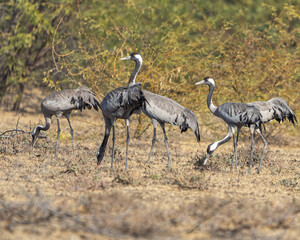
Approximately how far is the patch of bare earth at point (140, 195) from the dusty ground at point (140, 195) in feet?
0.03

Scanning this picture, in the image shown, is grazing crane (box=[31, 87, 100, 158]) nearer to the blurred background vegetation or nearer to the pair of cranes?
the blurred background vegetation

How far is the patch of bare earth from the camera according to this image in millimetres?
4797

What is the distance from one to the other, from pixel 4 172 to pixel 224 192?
137 inches

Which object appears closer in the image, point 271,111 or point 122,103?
point 122,103

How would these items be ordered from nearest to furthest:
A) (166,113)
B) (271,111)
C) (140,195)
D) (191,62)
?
(140,195) → (166,113) → (271,111) → (191,62)

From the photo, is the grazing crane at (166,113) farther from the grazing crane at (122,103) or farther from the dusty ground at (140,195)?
the dusty ground at (140,195)

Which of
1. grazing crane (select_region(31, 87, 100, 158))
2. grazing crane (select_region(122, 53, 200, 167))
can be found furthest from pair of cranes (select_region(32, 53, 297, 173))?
grazing crane (select_region(31, 87, 100, 158))

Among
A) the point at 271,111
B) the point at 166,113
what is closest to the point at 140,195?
the point at 166,113

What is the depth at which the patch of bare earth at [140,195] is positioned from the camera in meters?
4.80

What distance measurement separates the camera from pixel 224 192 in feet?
22.4

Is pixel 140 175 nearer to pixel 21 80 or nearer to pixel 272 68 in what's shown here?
pixel 272 68

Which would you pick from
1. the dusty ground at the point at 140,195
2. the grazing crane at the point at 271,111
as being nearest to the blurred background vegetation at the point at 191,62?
the dusty ground at the point at 140,195

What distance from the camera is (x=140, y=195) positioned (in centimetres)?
630

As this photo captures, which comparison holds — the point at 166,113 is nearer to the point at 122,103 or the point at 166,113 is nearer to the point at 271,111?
the point at 122,103
